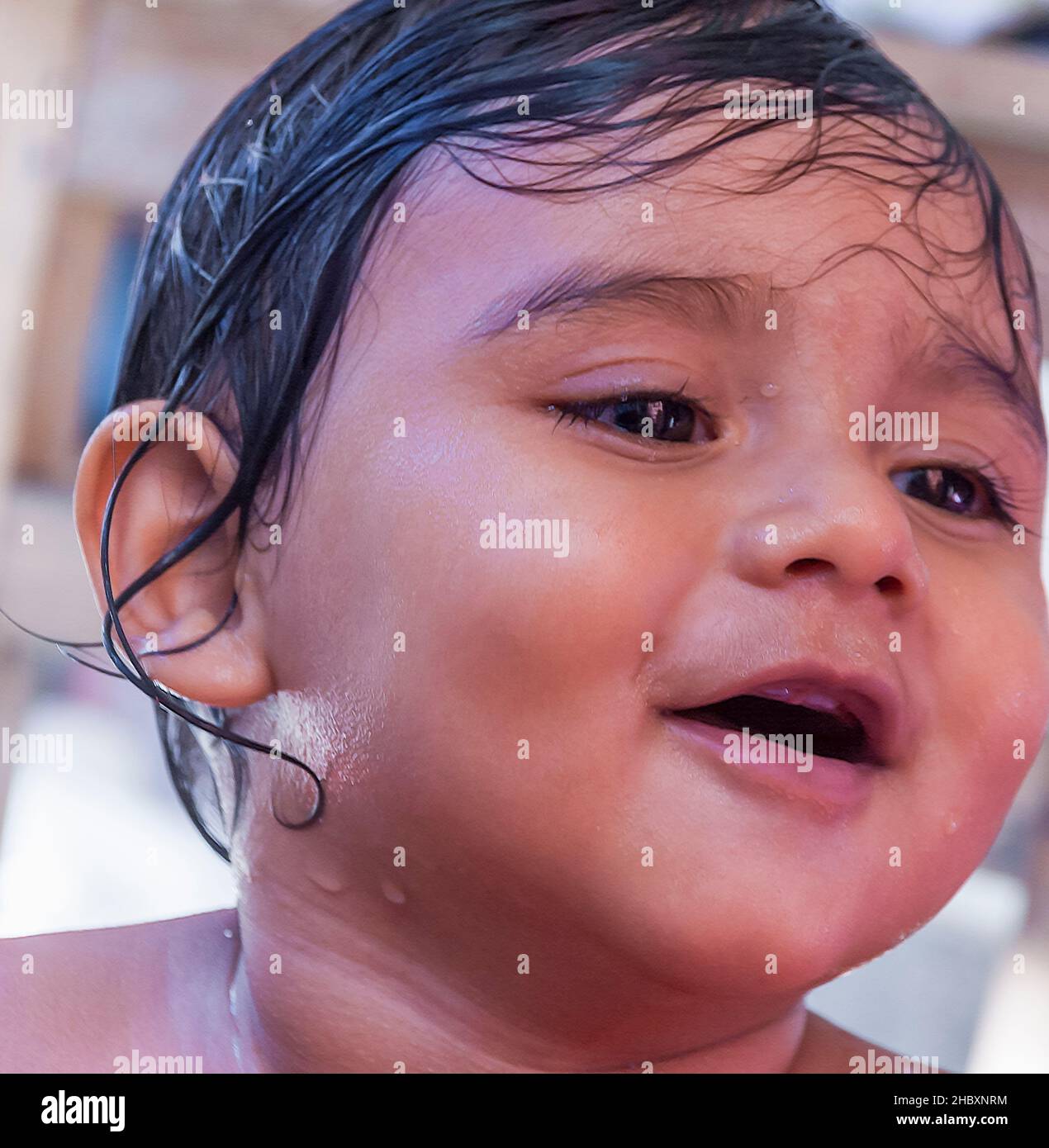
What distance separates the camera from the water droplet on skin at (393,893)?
2.10 feet

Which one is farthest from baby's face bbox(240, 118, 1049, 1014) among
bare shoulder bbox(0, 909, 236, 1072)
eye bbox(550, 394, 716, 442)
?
bare shoulder bbox(0, 909, 236, 1072)

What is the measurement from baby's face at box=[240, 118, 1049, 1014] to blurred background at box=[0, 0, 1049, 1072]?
0.38 m

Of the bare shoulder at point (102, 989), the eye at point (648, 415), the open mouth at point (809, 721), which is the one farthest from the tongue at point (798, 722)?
the bare shoulder at point (102, 989)

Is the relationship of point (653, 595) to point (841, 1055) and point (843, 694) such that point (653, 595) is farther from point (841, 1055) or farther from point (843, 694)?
point (841, 1055)

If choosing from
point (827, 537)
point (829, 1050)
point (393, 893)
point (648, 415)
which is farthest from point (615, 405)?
point (829, 1050)

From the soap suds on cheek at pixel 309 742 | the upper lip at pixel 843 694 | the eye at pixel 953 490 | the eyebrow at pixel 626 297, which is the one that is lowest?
the soap suds on cheek at pixel 309 742

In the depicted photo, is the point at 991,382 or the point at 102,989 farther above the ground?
the point at 991,382

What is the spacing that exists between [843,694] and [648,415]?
15cm

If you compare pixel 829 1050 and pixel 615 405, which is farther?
pixel 829 1050

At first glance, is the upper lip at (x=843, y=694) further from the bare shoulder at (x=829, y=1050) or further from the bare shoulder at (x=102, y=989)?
the bare shoulder at (x=102, y=989)

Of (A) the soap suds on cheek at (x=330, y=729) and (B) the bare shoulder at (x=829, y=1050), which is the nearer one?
(A) the soap suds on cheek at (x=330, y=729)

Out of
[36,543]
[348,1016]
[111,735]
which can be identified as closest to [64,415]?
[36,543]

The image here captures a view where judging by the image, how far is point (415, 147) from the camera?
672 mm

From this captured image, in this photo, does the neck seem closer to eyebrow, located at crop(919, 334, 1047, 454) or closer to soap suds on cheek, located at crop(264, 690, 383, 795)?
soap suds on cheek, located at crop(264, 690, 383, 795)
